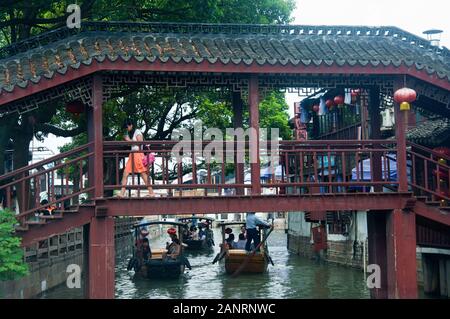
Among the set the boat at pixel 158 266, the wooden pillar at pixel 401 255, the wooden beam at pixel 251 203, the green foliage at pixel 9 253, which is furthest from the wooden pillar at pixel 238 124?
the boat at pixel 158 266

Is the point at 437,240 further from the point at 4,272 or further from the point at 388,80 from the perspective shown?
the point at 4,272

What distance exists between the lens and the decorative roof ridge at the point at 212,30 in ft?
42.9

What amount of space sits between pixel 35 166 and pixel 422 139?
9773mm

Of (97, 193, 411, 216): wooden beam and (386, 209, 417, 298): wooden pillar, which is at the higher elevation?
(97, 193, 411, 216): wooden beam

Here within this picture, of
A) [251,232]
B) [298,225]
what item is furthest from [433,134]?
[298,225]

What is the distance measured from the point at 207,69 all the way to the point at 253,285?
510 inches

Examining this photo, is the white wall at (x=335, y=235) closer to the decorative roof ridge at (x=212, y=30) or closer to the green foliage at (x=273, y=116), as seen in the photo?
the green foliage at (x=273, y=116)

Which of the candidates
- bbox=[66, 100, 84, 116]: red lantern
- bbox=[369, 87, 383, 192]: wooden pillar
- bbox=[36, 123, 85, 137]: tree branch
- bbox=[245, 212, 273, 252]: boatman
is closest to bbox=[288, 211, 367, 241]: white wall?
bbox=[245, 212, 273, 252]: boatman

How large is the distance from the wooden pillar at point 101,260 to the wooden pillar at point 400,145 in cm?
520

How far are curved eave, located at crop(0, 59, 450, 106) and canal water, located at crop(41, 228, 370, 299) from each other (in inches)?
371

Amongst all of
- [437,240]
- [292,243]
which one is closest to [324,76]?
[437,240]

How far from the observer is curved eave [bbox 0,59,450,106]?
36.1 ft

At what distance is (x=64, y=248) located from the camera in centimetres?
2222

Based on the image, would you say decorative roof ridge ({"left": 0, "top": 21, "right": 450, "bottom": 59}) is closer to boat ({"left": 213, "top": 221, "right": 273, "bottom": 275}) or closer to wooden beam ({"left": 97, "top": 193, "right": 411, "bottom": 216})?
wooden beam ({"left": 97, "top": 193, "right": 411, "bottom": 216})
